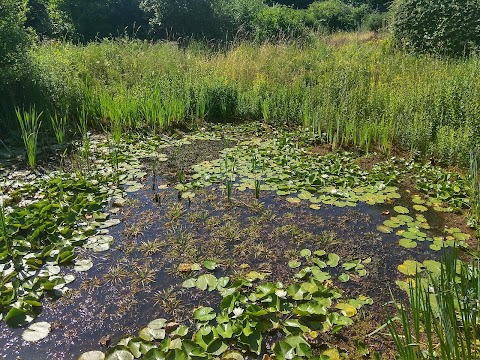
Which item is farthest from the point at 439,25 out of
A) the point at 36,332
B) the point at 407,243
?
the point at 36,332

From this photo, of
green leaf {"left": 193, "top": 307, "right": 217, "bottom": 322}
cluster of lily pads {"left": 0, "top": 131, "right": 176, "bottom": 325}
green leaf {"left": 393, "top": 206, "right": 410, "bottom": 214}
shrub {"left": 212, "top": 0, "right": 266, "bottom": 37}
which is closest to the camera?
green leaf {"left": 193, "top": 307, "right": 217, "bottom": 322}

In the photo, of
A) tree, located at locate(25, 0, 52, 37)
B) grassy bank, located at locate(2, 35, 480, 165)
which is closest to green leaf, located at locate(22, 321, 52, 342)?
grassy bank, located at locate(2, 35, 480, 165)

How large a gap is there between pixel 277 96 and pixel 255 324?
4543 mm

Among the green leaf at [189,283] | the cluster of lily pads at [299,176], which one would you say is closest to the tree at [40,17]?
the cluster of lily pads at [299,176]

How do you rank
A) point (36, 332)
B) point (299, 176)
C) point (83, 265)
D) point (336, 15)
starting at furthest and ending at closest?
point (336, 15) < point (299, 176) < point (83, 265) < point (36, 332)

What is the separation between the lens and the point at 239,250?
288 cm

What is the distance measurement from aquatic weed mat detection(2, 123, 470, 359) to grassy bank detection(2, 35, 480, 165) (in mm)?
570

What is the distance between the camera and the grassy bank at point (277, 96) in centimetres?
466

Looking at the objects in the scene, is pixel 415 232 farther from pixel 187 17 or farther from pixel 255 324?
pixel 187 17

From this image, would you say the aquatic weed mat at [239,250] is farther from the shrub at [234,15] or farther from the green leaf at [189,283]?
the shrub at [234,15]

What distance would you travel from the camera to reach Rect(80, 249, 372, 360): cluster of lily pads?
6.42 feet

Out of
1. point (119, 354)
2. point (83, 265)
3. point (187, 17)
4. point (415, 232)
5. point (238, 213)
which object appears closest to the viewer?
point (119, 354)

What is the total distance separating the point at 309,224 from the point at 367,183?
1032 millimetres

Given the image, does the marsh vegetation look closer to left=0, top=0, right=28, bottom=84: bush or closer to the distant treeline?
left=0, top=0, right=28, bottom=84: bush
